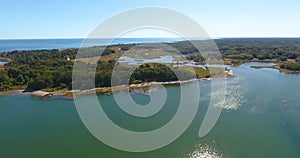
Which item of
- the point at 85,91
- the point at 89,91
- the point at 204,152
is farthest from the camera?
the point at 89,91

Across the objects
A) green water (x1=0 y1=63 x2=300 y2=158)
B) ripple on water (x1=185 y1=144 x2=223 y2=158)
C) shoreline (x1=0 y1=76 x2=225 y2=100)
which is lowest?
ripple on water (x1=185 y1=144 x2=223 y2=158)

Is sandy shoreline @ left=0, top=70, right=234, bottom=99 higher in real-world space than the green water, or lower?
higher

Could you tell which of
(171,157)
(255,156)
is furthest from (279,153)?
(171,157)

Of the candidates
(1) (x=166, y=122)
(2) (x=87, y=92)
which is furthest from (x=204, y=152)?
(2) (x=87, y=92)

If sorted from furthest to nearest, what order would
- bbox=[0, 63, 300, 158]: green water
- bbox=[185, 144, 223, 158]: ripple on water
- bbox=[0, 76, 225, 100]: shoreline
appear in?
1. bbox=[0, 76, 225, 100]: shoreline
2. bbox=[0, 63, 300, 158]: green water
3. bbox=[185, 144, 223, 158]: ripple on water

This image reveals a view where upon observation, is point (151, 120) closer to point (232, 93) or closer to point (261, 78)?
point (232, 93)

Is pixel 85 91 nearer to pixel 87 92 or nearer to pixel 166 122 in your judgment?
pixel 87 92

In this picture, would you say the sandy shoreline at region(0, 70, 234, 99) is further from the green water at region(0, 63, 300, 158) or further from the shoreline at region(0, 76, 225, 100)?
the green water at region(0, 63, 300, 158)

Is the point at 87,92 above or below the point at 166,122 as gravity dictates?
above

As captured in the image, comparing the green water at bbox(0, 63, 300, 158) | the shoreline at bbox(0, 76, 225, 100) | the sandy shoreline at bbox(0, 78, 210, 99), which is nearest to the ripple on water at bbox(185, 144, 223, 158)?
the green water at bbox(0, 63, 300, 158)
